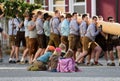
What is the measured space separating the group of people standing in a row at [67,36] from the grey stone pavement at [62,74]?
106 centimetres

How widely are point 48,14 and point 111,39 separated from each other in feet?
8.64

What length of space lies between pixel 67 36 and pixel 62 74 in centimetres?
389

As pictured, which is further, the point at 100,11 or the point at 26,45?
the point at 100,11

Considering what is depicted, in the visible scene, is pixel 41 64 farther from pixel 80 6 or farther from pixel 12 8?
pixel 80 6

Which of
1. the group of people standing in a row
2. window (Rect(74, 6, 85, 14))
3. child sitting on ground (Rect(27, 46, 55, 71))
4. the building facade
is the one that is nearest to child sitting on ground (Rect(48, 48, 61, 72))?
child sitting on ground (Rect(27, 46, 55, 71))

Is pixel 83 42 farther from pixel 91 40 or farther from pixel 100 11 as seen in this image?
pixel 100 11

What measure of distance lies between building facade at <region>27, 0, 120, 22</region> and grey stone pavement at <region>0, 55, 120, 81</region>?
10698 millimetres

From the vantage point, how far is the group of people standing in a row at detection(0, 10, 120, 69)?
21.0 m

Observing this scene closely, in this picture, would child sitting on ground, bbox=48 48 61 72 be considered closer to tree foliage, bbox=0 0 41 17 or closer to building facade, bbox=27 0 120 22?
tree foliage, bbox=0 0 41 17

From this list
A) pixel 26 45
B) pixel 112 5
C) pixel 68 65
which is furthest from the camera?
pixel 112 5

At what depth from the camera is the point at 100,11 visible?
3103cm

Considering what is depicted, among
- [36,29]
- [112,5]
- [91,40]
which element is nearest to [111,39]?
[91,40]

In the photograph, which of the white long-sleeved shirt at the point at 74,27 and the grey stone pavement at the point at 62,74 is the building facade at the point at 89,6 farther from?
the grey stone pavement at the point at 62,74

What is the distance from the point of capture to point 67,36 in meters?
21.4
